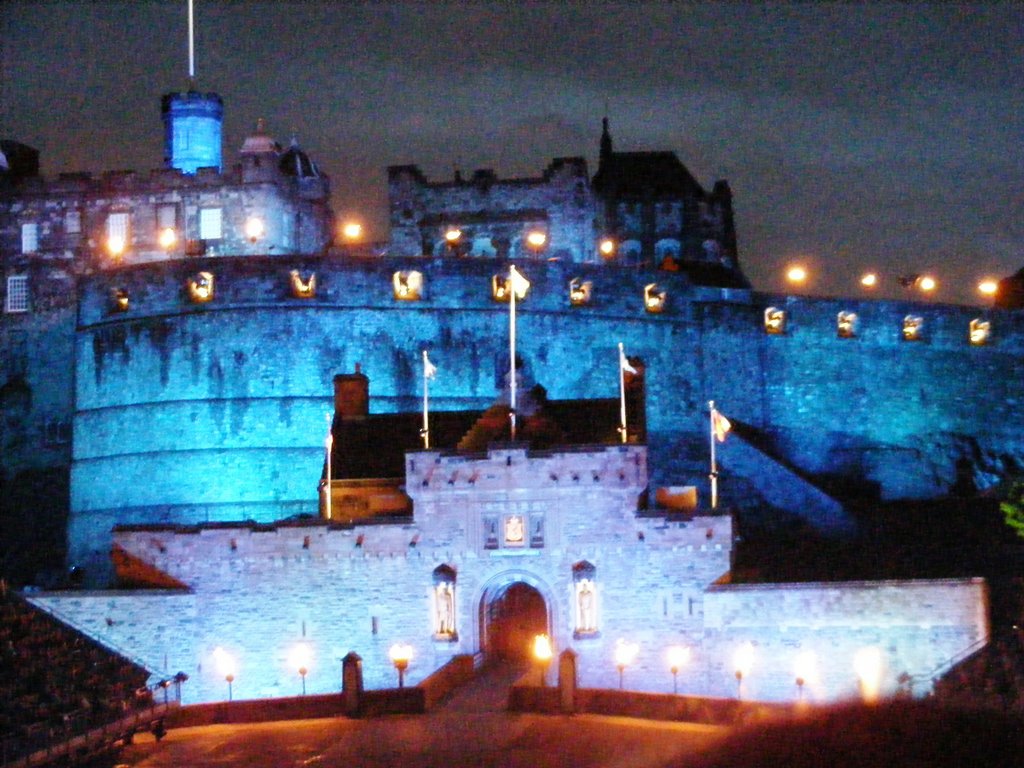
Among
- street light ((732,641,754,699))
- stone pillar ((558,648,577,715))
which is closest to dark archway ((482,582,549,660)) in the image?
street light ((732,641,754,699))

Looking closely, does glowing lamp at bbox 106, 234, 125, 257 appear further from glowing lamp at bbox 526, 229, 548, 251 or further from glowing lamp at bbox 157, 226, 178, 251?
glowing lamp at bbox 526, 229, 548, 251

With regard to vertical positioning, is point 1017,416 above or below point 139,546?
above

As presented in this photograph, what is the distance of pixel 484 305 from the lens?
56.7m

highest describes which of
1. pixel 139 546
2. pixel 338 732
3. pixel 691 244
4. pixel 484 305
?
pixel 691 244

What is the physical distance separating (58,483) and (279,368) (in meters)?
8.95

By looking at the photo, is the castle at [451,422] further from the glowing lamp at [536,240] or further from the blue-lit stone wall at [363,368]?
the glowing lamp at [536,240]

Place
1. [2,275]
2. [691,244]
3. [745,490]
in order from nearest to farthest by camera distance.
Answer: [745,490] < [2,275] < [691,244]

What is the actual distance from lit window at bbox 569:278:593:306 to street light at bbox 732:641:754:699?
19827mm

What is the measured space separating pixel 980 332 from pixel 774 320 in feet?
27.9

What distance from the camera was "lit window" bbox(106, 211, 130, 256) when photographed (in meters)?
63.5

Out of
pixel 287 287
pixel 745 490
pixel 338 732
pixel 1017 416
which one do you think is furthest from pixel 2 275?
pixel 1017 416

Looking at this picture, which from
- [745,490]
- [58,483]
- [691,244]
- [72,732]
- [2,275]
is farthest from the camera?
[691,244]

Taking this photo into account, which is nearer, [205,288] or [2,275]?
[205,288]

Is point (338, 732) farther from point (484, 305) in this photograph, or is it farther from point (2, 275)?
point (2, 275)
